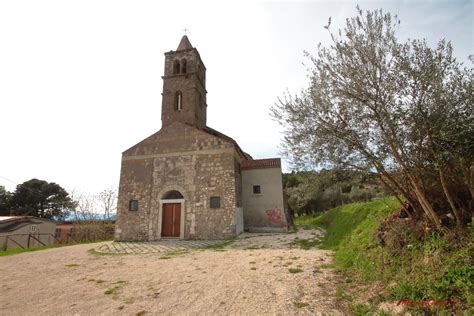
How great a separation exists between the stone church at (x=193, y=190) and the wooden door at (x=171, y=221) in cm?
6

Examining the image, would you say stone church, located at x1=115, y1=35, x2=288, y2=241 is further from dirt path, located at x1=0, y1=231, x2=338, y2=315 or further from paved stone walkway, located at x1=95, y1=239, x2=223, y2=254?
dirt path, located at x1=0, y1=231, x2=338, y2=315

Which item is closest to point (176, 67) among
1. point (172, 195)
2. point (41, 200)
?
point (172, 195)

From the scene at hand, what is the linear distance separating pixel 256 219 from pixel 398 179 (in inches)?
493

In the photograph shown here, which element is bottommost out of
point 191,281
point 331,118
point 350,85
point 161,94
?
point 191,281

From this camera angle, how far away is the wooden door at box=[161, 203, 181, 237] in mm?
15820

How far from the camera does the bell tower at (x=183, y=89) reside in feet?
65.4

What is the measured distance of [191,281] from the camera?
600cm

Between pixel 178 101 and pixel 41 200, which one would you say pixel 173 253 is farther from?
pixel 41 200

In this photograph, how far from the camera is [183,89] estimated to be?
20.4m

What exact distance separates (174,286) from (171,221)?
10.7 metres

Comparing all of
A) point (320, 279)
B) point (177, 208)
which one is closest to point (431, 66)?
point (320, 279)

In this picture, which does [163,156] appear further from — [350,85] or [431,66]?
[431,66]

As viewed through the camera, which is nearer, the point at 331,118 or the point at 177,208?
the point at 331,118

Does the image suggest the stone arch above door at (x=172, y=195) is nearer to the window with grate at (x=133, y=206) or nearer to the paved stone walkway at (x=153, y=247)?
the window with grate at (x=133, y=206)
